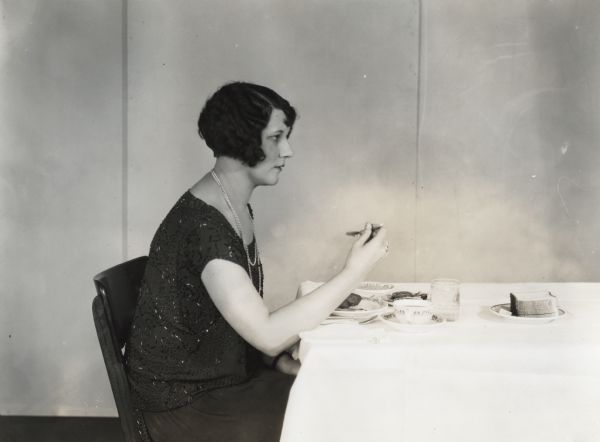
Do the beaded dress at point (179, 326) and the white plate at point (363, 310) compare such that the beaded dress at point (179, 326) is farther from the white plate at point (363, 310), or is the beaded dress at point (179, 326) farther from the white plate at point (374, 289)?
the white plate at point (374, 289)

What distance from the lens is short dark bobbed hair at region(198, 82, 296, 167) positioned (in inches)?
57.1

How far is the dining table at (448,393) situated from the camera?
1208 mm

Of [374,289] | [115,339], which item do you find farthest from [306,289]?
[115,339]

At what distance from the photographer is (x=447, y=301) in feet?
4.90

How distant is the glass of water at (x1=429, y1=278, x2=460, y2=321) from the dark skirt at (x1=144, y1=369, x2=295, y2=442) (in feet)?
1.54

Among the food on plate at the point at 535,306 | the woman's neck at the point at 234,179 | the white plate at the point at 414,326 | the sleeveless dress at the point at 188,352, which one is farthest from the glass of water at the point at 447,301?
the woman's neck at the point at 234,179

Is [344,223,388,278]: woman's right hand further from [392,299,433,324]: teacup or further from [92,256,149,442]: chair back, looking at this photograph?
[92,256,149,442]: chair back

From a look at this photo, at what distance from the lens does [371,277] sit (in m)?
2.85

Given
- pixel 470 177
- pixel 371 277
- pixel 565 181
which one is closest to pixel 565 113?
pixel 565 181

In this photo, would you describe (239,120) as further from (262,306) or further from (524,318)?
(524,318)

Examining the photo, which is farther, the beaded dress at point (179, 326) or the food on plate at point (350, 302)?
the food on plate at point (350, 302)

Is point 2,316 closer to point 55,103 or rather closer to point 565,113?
point 55,103

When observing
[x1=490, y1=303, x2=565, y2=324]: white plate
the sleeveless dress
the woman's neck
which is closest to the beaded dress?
the sleeveless dress

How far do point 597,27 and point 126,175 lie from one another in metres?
2.34
